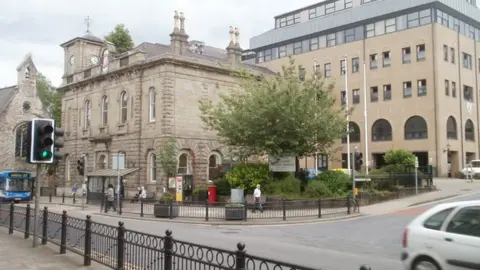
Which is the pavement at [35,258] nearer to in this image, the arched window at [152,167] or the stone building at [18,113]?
the arched window at [152,167]

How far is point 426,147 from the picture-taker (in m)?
50.7

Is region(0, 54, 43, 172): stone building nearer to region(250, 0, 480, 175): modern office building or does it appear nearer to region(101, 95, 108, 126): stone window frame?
region(101, 95, 108, 126): stone window frame

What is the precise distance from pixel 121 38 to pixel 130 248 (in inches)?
2065

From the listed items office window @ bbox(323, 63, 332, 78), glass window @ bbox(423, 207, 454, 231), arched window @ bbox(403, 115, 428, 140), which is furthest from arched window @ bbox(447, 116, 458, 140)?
glass window @ bbox(423, 207, 454, 231)

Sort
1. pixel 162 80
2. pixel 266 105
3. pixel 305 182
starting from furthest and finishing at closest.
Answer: pixel 162 80 → pixel 305 182 → pixel 266 105

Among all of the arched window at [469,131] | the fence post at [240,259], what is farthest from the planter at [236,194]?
the arched window at [469,131]

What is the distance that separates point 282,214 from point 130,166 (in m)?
18.7

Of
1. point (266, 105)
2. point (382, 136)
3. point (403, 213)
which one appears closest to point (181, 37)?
point (266, 105)

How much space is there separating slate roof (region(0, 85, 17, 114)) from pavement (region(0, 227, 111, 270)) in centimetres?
5178

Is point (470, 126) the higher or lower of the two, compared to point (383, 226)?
higher

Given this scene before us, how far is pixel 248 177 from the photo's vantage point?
30.8 metres

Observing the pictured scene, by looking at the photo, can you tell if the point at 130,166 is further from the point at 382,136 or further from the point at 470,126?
the point at 470,126

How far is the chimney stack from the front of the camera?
39469 millimetres

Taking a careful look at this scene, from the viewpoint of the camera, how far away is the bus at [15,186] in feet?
140
